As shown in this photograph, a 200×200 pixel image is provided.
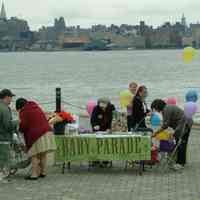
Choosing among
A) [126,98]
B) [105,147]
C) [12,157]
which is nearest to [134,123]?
[126,98]

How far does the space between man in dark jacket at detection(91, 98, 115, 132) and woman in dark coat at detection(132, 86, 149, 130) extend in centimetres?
72

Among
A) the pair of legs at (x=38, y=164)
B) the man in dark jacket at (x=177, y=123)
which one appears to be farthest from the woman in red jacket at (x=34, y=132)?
the man in dark jacket at (x=177, y=123)

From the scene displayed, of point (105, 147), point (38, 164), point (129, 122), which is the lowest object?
point (38, 164)

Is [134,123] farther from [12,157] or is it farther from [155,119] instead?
[12,157]

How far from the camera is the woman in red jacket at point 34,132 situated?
436 inches

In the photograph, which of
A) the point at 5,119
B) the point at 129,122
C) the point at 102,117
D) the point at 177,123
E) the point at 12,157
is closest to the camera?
the point at 5,119

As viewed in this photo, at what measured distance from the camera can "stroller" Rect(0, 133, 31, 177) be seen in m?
11.1

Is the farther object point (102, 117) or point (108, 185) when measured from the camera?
point (102, 117)

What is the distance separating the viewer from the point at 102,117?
12391mm

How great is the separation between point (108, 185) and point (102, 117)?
2026mm

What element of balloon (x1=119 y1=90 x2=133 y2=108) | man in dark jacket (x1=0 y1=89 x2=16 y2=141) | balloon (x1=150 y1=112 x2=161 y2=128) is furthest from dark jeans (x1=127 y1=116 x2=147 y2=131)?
man in dark jacket (x1=0 y1=89 x2=16 y2=141)

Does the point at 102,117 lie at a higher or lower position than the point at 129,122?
higher

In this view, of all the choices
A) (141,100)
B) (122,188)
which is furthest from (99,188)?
(141,100)

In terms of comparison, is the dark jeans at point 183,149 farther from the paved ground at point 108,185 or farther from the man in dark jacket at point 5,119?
the man in dark jacket at point 5,119
